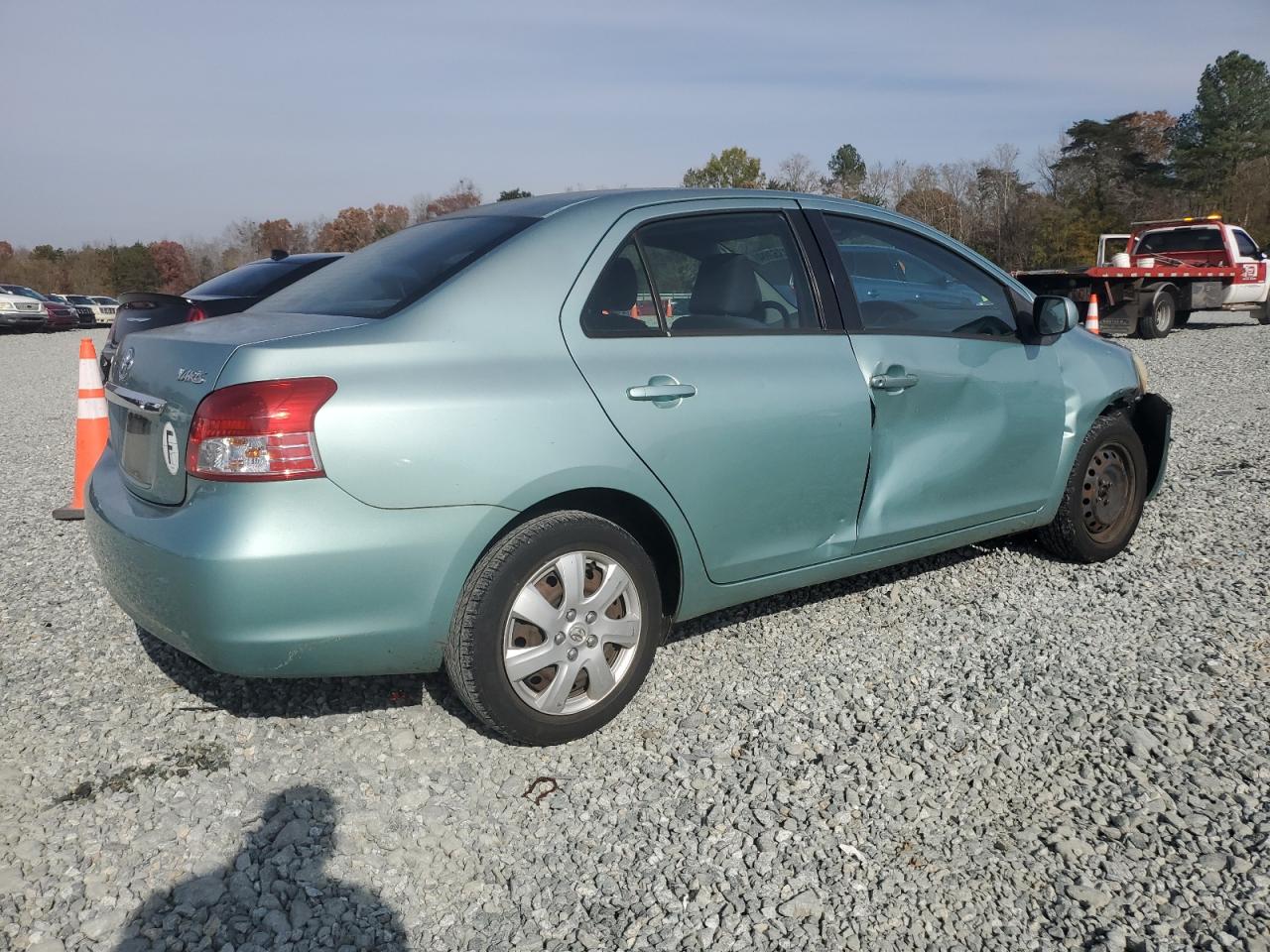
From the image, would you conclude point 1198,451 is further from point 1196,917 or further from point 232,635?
point 232,635

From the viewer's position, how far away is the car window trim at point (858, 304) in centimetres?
375

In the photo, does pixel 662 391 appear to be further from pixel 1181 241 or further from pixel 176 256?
pixel 176 256

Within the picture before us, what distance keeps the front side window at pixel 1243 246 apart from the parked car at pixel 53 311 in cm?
3022

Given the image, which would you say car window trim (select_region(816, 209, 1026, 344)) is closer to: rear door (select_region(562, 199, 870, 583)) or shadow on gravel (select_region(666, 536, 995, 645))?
rear door (select_region(562, 199, 870, 583))

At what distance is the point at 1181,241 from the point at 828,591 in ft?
54.4

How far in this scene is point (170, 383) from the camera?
2.86 m

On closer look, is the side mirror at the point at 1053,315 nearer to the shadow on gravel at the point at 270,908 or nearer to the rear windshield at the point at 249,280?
the shadow on gravel at the point at 270,908

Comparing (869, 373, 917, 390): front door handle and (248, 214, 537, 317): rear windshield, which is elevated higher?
(248, 214, 537, 317): rear windshield

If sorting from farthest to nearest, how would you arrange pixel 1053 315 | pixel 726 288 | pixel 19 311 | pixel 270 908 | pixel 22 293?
pixel 22 293 < pixel 19 311 < pixel 1053 315 < pixel 726 288 < pixel 270 908

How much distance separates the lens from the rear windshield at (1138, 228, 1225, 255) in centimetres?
1761

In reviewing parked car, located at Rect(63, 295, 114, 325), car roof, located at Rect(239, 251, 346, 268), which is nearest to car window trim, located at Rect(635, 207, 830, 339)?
car roof, located at Rect(239, 251, 346, 268)

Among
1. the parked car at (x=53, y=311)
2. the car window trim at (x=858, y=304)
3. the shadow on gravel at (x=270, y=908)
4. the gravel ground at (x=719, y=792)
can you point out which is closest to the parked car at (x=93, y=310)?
the parked car at (x=53, y=311)

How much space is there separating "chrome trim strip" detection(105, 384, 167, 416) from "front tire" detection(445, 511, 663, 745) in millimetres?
1011

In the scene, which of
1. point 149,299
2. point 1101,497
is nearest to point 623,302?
point 1101,497
